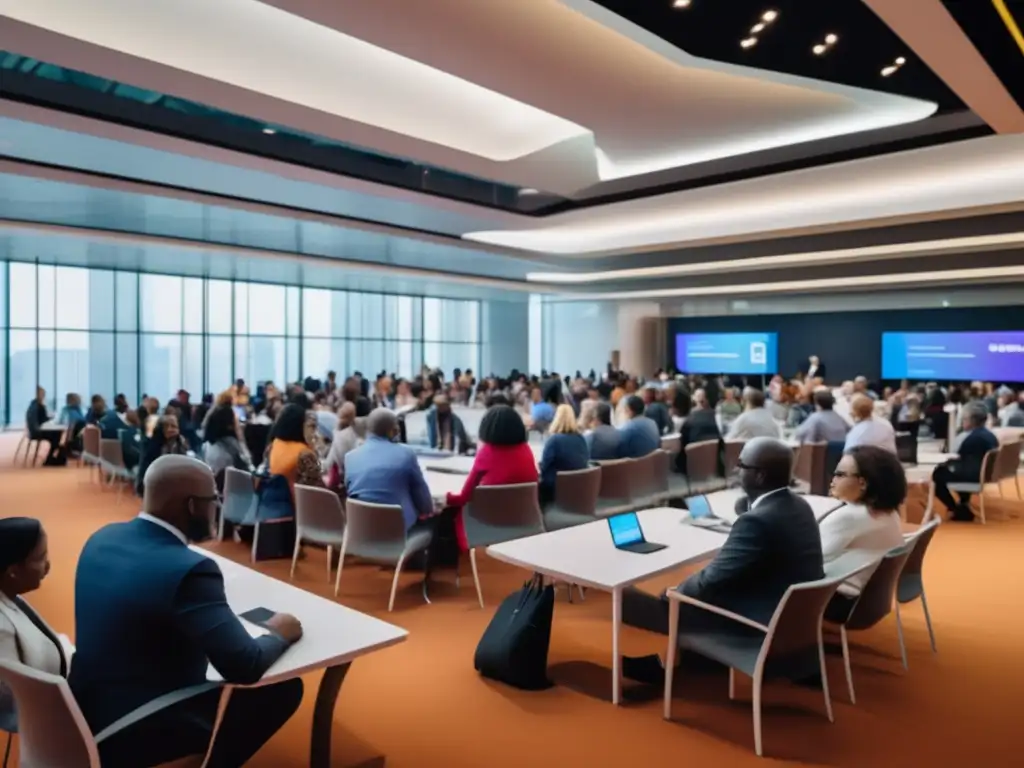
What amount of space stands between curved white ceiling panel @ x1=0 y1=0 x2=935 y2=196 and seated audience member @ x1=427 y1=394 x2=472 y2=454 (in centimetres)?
283

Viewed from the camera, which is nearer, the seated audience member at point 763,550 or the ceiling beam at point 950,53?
the seated audience member at point 763,550

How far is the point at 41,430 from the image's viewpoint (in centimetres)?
1247

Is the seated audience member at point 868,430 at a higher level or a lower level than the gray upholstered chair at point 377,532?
higher

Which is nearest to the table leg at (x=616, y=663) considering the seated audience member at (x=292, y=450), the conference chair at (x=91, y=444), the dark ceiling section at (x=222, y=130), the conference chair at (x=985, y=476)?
the seated audience member at (x=292, y=450)

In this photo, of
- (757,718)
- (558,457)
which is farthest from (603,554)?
(558,457)

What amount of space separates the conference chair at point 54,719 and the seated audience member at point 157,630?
0.03 metres

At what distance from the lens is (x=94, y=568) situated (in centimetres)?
231

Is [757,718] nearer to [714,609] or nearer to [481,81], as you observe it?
[714,609]

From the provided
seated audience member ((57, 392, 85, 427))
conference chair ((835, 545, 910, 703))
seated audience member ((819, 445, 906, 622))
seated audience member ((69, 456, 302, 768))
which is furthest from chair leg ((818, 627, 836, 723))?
seated audience member ((57, 392, 85, 427))

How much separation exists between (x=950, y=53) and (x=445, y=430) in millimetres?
6377

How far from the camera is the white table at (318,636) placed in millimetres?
2463

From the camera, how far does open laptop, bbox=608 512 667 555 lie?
4035 mm

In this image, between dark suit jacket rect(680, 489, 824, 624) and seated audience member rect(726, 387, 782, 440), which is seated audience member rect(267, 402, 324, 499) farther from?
seated audience member rect(726, 387, 782, 440)

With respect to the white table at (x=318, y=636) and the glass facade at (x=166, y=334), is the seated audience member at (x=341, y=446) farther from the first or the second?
the glass facade at (x=166, y=334)
